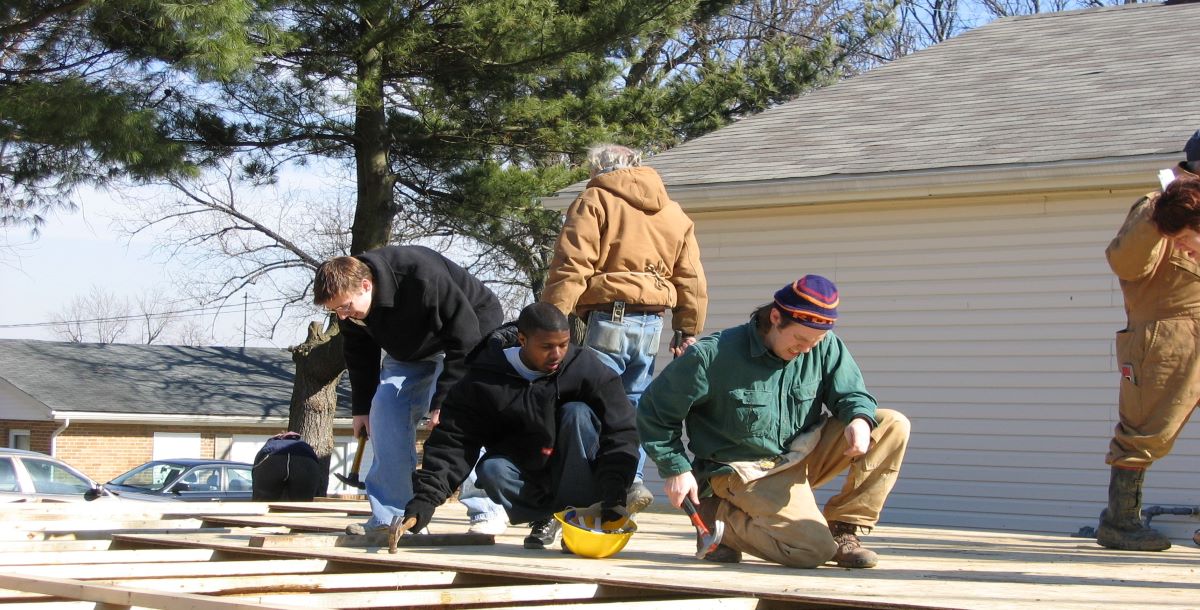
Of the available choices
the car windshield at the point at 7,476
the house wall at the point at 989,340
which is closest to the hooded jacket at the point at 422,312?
the house wall at the point at 989,340

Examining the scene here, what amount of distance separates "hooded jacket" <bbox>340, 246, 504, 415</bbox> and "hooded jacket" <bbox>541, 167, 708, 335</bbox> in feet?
1.29

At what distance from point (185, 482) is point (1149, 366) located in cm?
1619

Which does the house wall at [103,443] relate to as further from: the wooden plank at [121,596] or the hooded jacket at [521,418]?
the wooden plank at [121,596]

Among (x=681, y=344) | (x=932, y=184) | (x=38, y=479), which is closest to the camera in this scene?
(x=681, y=344)

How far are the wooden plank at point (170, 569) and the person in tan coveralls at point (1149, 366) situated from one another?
3.38 m

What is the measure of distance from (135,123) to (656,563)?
998 centimetres

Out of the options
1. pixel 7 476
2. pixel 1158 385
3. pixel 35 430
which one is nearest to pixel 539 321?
pixel 1158 385

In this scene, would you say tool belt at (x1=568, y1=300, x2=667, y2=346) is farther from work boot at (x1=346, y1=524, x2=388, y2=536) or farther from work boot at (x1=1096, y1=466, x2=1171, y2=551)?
work boot at (x1=1096, y1=466, x2=1171, y2=551)

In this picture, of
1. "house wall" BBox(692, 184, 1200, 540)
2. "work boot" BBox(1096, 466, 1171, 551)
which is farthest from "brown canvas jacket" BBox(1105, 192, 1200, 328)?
"house wall" BBox(692, 184, 1200, 540)

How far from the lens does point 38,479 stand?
55.7 ft

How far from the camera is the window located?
92.6ft

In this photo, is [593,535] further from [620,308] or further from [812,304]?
[620,308]

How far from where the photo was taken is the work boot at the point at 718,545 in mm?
4621

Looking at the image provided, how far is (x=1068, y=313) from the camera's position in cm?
914
